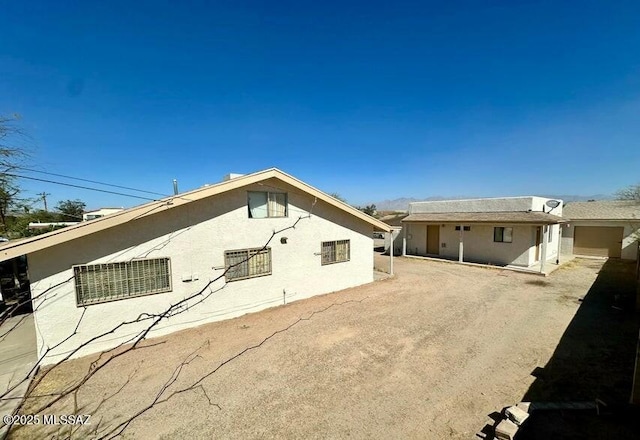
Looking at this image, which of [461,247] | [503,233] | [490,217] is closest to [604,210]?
[503,233]

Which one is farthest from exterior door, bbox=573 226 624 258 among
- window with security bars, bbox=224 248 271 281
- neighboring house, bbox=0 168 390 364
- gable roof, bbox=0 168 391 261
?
window with security bars, bbox=224 248 271 281

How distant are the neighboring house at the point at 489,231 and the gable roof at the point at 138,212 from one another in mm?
10502

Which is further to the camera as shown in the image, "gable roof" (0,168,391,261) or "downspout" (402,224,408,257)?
"downspout" (402,224,408,257)

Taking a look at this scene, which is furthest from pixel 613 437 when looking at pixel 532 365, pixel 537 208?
pixel 537 208

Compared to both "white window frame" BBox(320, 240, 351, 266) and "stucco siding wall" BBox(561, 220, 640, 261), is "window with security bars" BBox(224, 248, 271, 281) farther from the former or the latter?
"stucco siding wall" BBox(561, 220, 640, 261)

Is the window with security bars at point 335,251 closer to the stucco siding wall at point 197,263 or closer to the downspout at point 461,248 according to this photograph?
the stucco siding wall at point 197,263

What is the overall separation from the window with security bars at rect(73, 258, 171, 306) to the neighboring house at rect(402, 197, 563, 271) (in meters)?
15.3

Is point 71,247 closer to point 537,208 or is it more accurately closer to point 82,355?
point 82,355

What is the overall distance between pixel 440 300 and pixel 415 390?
5761 millimetres

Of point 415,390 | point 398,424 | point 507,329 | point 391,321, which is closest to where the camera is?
point 398,424

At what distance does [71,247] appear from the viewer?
7.31 m

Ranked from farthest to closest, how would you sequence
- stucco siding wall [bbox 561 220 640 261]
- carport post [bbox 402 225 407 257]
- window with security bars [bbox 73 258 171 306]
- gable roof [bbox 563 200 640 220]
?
carport post [bbox 402 225 407 257], gable roof [bbox 563 200 640 220], stucco siding wall [bbox 561 220 640 261], window with security bars [bbox 73 258 171 306]

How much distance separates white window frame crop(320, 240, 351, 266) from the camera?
1202cm

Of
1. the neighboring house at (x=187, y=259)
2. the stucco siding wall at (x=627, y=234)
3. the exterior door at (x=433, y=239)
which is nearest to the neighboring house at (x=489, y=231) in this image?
the exterior door at (x=433, y=239)
